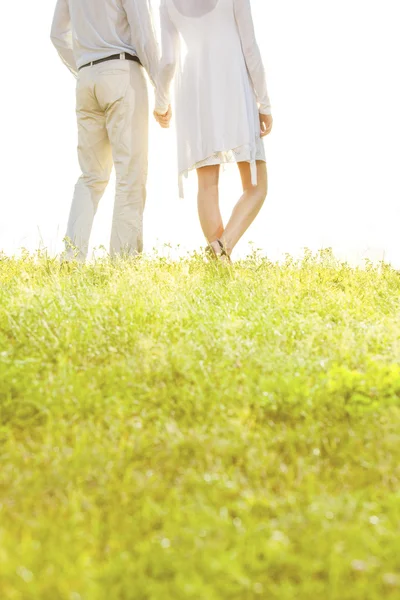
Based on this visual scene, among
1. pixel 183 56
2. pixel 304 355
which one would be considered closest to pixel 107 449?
pixel 304 355

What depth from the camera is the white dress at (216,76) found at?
19.3 feet

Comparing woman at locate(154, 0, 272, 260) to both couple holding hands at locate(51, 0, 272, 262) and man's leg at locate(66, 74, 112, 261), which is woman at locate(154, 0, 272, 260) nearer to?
couple holding hands at locate(51, 0, 272, 262)

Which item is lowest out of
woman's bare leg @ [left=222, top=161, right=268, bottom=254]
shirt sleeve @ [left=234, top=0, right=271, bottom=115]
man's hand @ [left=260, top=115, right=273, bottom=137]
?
woman's bare leg @ [left=222, top=161, right=268, bottom=254]

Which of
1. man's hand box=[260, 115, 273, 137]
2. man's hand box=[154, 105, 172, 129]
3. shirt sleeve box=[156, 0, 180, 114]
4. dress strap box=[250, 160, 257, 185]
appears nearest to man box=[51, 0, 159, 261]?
man's hand box=[154, 105, 172, 129]

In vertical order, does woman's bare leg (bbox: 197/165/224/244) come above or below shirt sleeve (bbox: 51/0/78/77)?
below

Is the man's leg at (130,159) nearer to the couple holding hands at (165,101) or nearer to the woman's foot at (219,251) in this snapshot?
the couple holding hands at (165,101)

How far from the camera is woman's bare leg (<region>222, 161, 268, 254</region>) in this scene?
617 cm

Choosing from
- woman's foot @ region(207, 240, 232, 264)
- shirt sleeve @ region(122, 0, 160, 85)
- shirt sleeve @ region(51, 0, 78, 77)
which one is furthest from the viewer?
shirt sleeve @ region(51, 0, 78, 77)

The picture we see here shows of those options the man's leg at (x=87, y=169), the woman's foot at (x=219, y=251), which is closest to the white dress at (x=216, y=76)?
the woman's foot at (x=219, y=251)

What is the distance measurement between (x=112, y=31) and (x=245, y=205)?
2092mm

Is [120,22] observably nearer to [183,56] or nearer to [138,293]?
[183,56]

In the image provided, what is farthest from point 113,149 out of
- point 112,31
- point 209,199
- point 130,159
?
point 209,199

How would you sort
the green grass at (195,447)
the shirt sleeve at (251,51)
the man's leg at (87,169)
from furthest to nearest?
1. the man's leg at (87,169)
2. the shirt sleeve at (251,51)
3. the green grass at (195,447)

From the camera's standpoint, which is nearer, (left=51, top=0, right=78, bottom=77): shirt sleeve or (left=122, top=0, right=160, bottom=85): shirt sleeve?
(left=122, top=0, right=160, bottom=85): shirt sleeve
